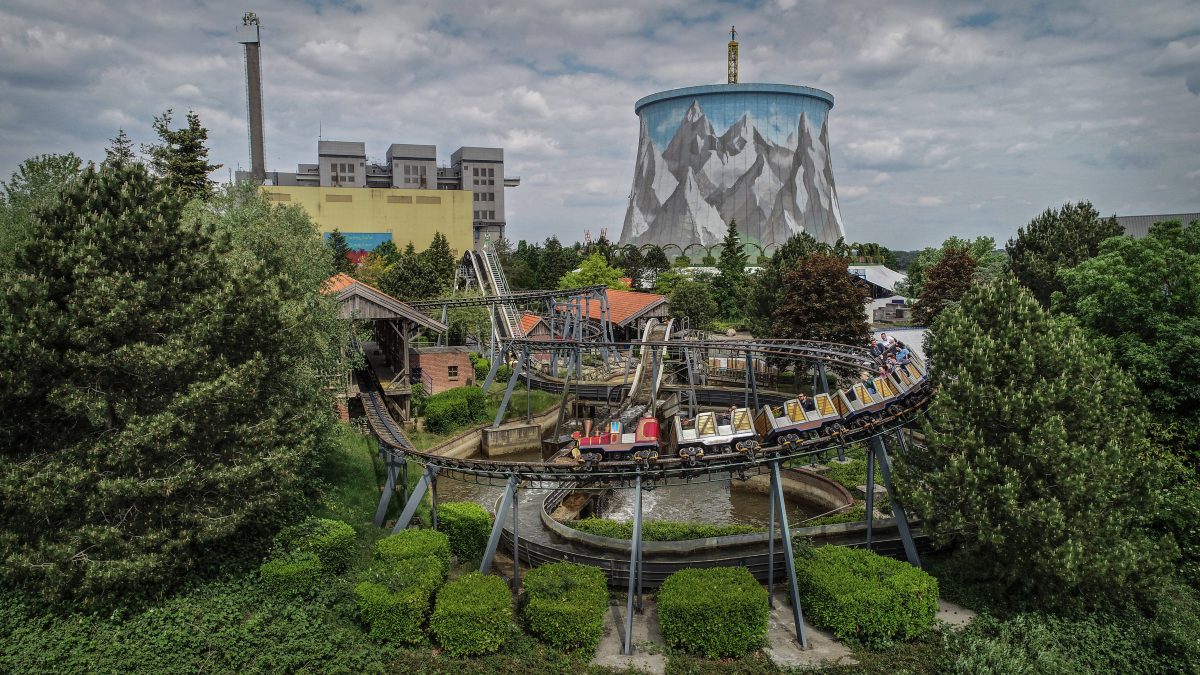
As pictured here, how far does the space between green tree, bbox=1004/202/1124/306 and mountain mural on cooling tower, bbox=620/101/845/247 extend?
2589 inches

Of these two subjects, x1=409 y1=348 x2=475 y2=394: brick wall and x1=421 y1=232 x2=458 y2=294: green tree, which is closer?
x1=409 y1=348 x2=475 y2=394: brick wall

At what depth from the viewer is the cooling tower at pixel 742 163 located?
108938 millimetres

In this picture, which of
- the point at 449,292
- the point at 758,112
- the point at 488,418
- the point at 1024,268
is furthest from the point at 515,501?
the point at 758,112

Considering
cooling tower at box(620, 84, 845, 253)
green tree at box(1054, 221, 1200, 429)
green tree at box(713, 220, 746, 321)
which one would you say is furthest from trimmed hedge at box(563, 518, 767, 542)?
cooling tower at box(620, 84, 845, 253)

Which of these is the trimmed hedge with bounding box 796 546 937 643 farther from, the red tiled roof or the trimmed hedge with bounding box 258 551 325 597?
the red tiled roof

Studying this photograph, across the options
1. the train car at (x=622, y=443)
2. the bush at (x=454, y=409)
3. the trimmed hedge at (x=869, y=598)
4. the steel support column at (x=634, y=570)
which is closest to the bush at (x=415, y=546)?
the train car at (x=622, y=443)

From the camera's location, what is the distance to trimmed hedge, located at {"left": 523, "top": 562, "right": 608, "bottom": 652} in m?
16.6

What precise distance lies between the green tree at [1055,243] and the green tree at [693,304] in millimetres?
23227

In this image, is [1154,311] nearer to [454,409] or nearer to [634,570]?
[634,570]

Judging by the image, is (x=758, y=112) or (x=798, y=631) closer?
(x=798, y=631)

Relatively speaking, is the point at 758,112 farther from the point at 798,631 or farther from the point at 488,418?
the point at 798,631

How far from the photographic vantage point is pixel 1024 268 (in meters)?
39.9

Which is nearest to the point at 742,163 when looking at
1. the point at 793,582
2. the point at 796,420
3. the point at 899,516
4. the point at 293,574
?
the point at 796,420

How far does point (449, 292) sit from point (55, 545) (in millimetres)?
47378
